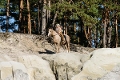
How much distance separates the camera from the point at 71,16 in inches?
1276

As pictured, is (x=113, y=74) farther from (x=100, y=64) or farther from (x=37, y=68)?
(x=37, y=68)

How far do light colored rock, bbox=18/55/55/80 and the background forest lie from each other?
11354 mm

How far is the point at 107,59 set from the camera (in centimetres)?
1769

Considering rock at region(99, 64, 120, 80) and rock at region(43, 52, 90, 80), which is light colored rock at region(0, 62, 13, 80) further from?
rock at region(99, 64, 120, 80)

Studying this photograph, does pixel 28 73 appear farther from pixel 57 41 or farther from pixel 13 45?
pixel 13 45

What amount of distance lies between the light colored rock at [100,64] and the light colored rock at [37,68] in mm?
1652

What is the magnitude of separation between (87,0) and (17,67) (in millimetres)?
15132

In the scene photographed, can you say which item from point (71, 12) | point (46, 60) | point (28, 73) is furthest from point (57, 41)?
point (71, 12)

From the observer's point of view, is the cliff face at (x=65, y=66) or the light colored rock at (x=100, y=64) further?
the light colored rock at (x=100, y=64)

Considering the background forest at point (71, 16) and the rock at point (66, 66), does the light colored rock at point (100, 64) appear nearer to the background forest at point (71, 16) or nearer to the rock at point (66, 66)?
the rock at point (66, 66)

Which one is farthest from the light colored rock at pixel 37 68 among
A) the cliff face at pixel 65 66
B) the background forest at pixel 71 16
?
the background forest at pixel 71 16

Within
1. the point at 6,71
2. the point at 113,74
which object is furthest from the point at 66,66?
the point at 6,71

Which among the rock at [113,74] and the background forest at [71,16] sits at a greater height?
the background forest at [71,16]

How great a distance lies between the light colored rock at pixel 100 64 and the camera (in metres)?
17.3
